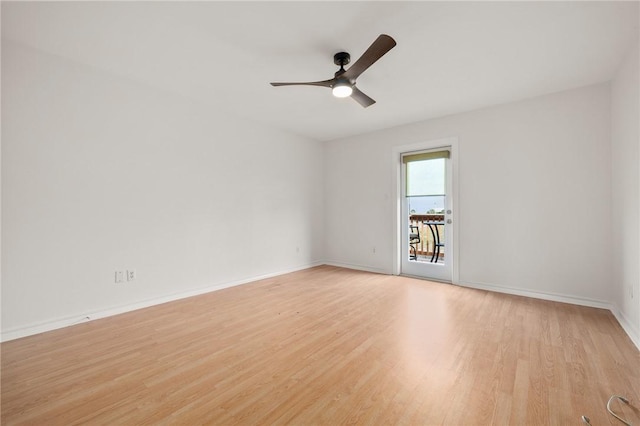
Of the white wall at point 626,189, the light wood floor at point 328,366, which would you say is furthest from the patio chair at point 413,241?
the white wall at point 626,189

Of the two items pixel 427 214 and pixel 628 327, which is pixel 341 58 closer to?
pixel 427 214

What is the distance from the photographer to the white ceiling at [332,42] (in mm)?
2016

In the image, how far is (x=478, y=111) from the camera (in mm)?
3930

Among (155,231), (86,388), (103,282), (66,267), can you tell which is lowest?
(86,388)

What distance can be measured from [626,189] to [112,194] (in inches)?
213

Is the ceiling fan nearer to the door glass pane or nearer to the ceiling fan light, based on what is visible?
the ceiling fan light

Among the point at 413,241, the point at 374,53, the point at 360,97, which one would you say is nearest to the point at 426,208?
the point at 413,241

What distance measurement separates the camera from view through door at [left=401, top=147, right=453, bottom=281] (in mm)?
4305

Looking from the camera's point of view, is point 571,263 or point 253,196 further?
point 253,196

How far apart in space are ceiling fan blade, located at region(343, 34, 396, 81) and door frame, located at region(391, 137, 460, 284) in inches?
97.7

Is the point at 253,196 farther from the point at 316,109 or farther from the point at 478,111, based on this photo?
the point at 478,111

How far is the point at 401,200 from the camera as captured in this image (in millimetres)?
4809

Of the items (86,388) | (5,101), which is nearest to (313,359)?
(86,388)

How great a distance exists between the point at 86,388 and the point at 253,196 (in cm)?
310
